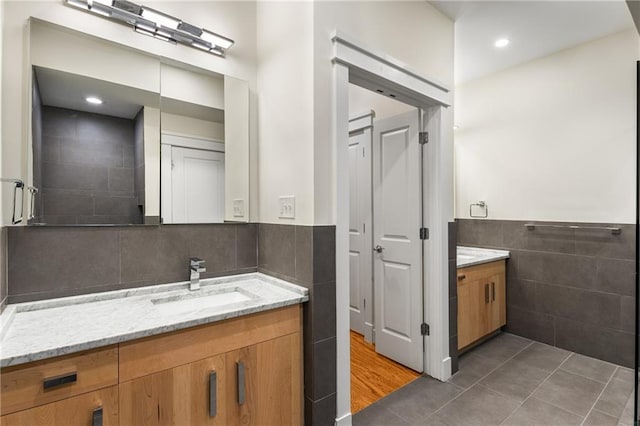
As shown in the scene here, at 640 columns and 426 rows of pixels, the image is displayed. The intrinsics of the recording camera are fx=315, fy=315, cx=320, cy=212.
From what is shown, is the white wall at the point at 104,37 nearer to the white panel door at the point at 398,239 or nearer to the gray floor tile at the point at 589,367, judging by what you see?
the white panel door at the point at 398,239

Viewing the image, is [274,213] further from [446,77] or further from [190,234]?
[446,77]

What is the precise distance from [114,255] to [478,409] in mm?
2407

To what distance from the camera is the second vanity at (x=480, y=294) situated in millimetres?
2732

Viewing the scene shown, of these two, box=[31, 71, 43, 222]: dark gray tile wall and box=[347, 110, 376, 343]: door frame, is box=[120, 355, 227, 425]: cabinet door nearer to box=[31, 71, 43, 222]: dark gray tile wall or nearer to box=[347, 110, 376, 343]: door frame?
box=[31, 71, 43, 222]: dark gray tile wall

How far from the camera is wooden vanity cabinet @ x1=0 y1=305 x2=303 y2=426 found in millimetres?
1076

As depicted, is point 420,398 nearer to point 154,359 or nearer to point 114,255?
point 154,359

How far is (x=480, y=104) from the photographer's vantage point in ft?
11.5

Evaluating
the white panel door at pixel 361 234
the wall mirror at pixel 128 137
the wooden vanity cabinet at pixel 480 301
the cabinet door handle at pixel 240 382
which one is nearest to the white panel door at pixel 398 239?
the white panel door at pixel 361 234

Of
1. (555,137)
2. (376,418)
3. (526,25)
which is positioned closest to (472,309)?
(376,418)

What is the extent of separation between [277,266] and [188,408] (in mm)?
852

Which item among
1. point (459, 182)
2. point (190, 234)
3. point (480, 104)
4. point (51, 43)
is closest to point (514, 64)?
point (480, 104)

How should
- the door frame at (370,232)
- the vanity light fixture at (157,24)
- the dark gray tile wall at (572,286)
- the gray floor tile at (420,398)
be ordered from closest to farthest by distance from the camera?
the vanity light fixture at (157,24) → the gray floor tile at (420,398) → the dark gray tile wall at (572,286) → the door frame at (370,232)

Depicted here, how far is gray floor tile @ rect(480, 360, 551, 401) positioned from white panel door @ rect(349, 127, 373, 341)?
110 cm

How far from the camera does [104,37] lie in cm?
164
